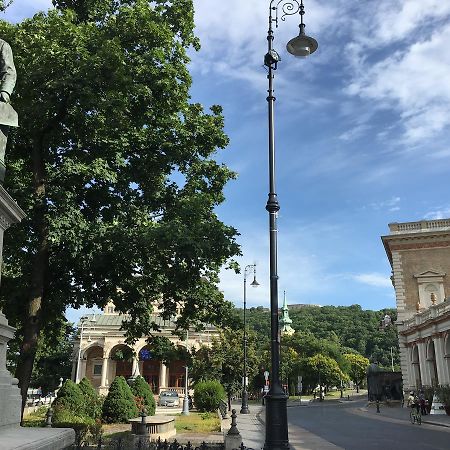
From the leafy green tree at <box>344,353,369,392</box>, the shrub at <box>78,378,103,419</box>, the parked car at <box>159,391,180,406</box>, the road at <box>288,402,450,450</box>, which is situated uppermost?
the leafy green tree at <box>344,353,369,392</box>

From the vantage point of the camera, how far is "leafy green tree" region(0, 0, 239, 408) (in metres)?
13.0

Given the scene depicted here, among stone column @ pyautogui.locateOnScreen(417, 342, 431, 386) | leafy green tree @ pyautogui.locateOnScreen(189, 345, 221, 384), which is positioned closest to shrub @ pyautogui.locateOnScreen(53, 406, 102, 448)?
leafy green tree @ pyautogui.locateOnScreen(189, 345, 221, 384)

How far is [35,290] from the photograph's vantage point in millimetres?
13680

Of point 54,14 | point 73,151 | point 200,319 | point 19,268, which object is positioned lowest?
point 200,319

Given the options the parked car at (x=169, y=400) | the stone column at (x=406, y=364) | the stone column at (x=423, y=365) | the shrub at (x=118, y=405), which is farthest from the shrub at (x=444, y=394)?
the parked car at (x=169, y=400)

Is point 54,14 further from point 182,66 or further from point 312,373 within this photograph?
point 312,373

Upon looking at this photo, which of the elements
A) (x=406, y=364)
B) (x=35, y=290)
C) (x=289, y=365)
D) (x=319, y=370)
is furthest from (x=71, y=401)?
(x=319, y=370)

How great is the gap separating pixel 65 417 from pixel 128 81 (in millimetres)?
12200

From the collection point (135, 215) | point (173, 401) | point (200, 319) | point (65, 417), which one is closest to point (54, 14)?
point (135, 215)

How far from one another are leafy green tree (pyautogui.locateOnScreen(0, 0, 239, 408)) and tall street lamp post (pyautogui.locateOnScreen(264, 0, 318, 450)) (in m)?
4.06

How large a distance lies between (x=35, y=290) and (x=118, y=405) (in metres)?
11.3

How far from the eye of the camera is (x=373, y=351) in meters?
118

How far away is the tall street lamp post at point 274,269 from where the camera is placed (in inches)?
313

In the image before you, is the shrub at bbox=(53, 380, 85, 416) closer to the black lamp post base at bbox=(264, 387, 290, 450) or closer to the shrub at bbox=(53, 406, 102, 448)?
the shrub at bbox=(53, 406, 102, 448)
